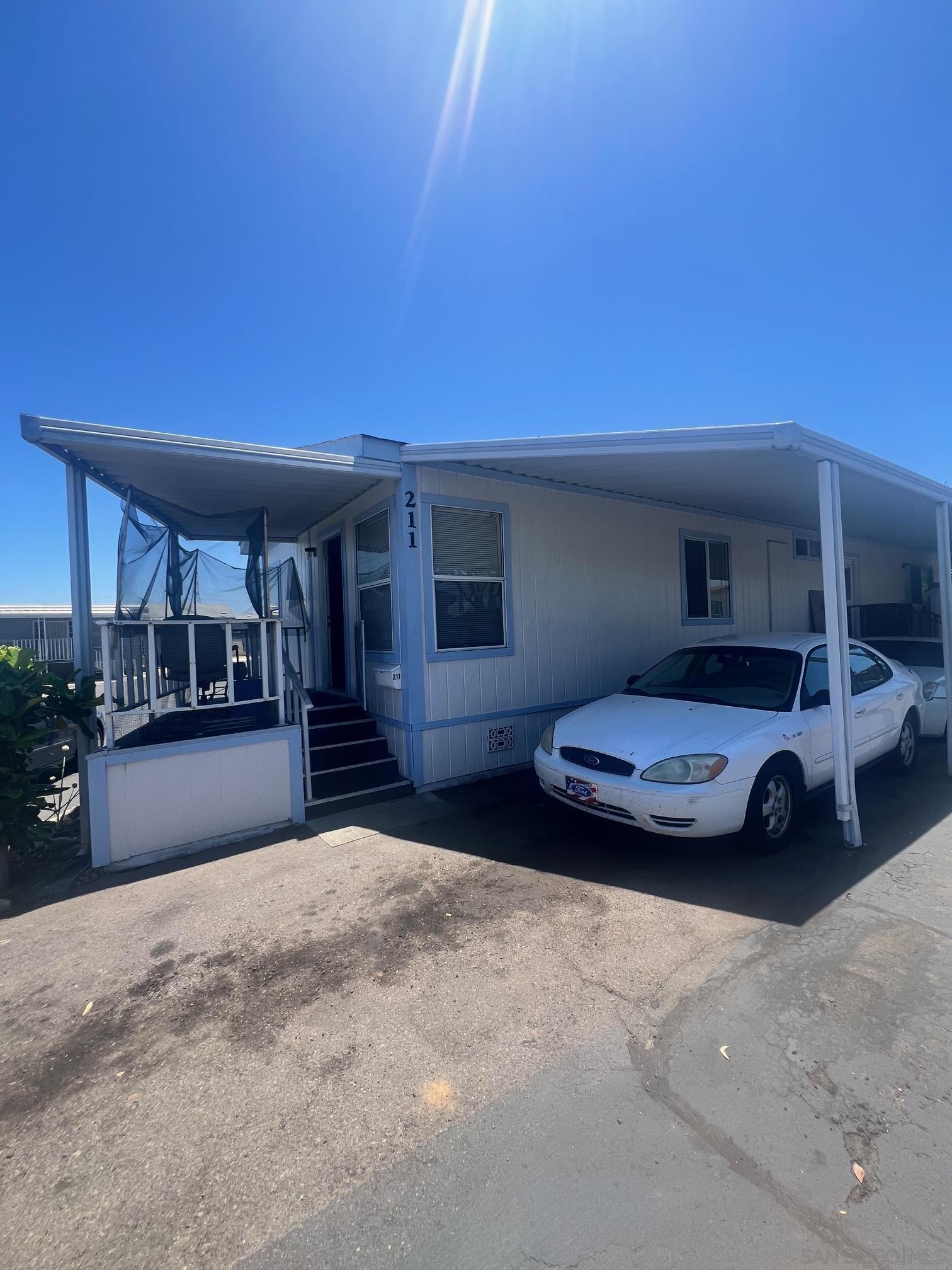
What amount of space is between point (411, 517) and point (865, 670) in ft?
14.7

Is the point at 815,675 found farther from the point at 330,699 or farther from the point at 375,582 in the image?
the point at 330,699

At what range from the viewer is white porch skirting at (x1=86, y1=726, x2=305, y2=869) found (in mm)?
4418

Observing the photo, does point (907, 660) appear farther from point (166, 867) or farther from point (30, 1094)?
point (30, 1094)

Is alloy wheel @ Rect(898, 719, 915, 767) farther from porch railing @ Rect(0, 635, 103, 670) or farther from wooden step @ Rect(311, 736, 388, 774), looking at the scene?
porch railing @ Rect(0, 635, 103, 670)

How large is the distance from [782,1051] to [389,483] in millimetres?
5233

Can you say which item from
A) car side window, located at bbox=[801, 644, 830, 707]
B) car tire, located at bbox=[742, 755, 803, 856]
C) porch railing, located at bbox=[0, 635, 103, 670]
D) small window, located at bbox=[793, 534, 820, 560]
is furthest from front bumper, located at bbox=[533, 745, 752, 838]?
porch railing, located at bbox=[0, 635, 103, 670]

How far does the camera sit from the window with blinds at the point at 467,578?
6105mm

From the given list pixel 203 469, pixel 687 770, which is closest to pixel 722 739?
pixel 687 770

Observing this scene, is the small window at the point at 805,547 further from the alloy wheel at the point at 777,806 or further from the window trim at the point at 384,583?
the window trim at the point at 384,583

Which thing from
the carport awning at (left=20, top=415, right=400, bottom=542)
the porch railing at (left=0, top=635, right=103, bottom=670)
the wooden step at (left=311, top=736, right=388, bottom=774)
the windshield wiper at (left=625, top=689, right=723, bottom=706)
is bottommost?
the wooden step at (left=311, top=736, right=388, bottom=774)

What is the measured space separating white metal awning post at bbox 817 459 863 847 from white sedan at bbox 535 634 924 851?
0.20 metres

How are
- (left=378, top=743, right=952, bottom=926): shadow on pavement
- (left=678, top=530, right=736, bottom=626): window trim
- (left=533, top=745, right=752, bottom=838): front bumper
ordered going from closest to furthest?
(left=378, top=743, right=952, bottom=926): shadow on pavement → (left=533, top=745, right=752, bottom=838): front bumper → (left=678, top=530, right=736, bottom=626): window trim

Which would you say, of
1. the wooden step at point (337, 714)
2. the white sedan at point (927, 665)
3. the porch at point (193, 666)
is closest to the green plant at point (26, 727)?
the porch at point (193, 666)

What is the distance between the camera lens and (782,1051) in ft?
7.91
